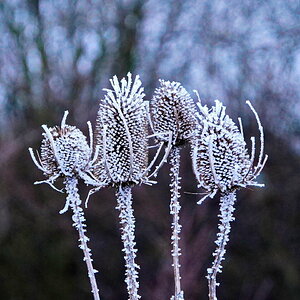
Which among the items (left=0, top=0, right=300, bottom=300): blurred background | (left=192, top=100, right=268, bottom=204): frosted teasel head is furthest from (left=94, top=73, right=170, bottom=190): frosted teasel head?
(left=0, top=0, right=300, bottom=300): blurred background

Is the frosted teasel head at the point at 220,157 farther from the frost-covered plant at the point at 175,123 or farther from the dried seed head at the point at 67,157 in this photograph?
the dried seed head at the point at 67,157

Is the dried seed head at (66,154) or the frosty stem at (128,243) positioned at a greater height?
the dried seed head at (66,154)

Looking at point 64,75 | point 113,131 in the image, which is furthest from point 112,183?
point 64,75

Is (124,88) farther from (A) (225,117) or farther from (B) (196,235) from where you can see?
(B) (196,235)

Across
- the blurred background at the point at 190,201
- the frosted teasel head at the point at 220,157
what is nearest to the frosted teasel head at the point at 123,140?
the frosted teasel head at the point at 220,157

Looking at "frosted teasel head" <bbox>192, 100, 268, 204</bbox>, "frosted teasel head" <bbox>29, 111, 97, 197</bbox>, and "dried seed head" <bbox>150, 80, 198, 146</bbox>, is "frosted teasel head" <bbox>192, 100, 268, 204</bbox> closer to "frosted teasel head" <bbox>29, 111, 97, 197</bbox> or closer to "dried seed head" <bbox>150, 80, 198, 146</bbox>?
"dried seed head" <bbox>150, 80, 198, 146</bbox>

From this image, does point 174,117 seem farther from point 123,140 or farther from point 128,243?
point 128,243

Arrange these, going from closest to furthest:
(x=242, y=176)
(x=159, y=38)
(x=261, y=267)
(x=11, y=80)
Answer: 1. (x=242, y=176)
2. (x=261, y=267)
3. (x=11, y=80)
4. (x=159, y=38)

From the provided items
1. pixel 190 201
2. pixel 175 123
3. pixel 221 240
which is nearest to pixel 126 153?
pixel 175 123
